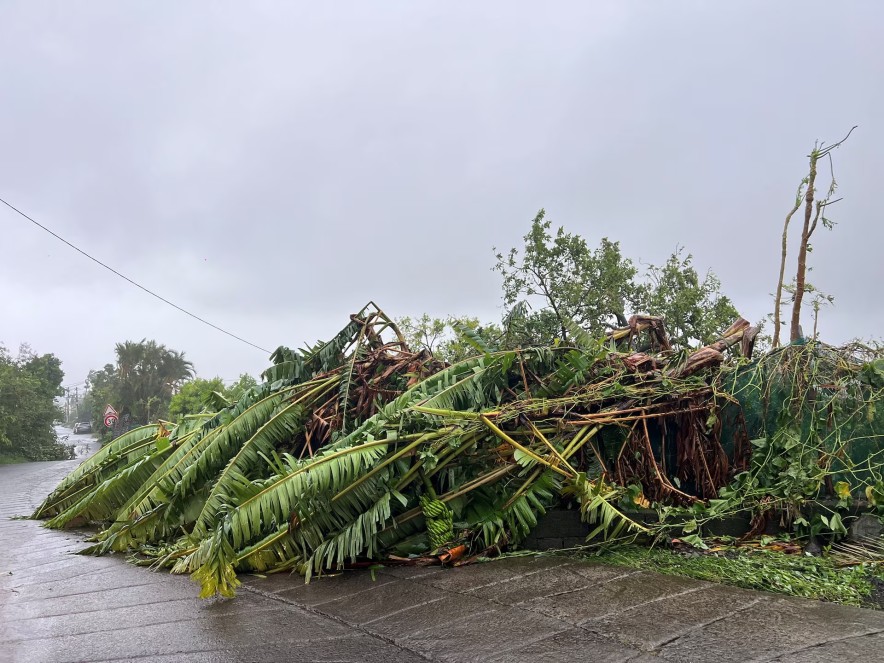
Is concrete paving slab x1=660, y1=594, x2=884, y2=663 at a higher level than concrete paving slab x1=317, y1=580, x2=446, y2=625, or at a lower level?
lower

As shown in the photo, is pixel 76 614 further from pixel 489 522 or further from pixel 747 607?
pixel 747 607

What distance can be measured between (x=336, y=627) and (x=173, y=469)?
13.6 feet

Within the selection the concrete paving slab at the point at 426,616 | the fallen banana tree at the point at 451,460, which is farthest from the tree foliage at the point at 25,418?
the concrete paving slab at the point at 426,616

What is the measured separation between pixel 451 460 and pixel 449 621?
180cm

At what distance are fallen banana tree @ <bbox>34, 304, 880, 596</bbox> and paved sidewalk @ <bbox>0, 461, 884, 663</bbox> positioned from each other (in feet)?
1.10

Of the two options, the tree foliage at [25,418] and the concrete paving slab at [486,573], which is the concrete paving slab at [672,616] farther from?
the tree foliage at [25,418]

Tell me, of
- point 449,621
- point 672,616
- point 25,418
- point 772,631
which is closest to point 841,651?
point 772,631

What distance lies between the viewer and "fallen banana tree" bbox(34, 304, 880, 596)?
5.44m

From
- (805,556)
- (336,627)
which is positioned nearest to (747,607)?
(805,556)

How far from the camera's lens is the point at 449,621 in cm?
414

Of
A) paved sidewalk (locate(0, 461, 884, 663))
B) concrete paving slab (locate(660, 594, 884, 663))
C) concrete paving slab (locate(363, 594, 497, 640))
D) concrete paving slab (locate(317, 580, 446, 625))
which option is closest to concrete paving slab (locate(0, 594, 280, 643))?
paved sidewalk (locate(0, 461, 884, 663))

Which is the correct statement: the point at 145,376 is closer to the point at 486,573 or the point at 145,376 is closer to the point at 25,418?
the point at 25,418

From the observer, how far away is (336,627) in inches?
168

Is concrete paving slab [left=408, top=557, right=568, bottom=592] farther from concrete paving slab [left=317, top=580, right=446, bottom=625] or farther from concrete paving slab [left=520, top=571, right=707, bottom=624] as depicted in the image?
concrete paving slab [left=520, top=571, right=707, bottom=624]
